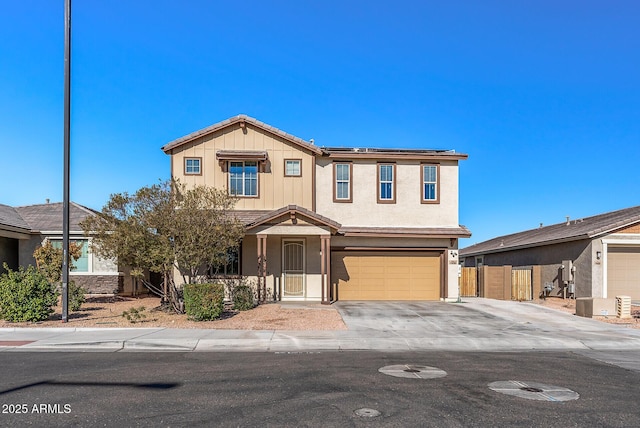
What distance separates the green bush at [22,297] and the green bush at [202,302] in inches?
164

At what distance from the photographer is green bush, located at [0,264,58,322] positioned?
548 inches

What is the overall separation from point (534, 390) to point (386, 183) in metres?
14.8

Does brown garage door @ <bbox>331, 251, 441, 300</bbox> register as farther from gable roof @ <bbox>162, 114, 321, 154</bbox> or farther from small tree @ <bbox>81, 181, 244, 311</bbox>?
small tree @ <bbox>81, 181, 244, 311</bbox>

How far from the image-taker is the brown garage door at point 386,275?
21719mm

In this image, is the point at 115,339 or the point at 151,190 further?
the point at 151,190

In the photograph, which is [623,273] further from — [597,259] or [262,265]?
[262,265]

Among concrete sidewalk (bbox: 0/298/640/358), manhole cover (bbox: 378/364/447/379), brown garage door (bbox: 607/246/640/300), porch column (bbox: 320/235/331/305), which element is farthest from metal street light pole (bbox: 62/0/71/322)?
brown garage door (bbox: 607/246/640/300)

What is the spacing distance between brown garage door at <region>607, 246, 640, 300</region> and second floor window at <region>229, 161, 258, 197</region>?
55.0ft

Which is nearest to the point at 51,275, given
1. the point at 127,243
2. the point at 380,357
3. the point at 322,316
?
the point at 127,243

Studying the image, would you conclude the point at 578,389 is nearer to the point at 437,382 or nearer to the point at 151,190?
the point at 437,382

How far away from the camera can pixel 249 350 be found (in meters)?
11.1

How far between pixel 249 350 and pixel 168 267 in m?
5.69

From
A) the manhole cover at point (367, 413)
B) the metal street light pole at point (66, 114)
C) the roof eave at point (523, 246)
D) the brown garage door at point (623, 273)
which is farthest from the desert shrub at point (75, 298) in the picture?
the brown garage door at point (623, 273)

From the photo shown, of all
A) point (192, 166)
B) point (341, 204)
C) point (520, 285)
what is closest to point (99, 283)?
point (192, 166)
